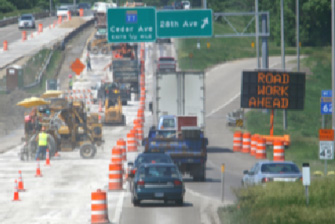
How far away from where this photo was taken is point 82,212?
86.5 ft

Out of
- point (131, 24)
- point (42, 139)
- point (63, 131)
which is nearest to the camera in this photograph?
point (42, 139)

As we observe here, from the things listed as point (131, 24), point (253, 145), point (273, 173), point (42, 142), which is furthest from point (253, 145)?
point (273, 173)

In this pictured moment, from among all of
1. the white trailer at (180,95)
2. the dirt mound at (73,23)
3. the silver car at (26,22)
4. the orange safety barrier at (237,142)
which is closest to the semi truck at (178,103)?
the white trailer at (180,95)

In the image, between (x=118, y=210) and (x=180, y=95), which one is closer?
(x=118, y=210)

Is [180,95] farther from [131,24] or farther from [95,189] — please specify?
[95,189]

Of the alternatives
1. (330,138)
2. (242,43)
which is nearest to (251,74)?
(330,138)

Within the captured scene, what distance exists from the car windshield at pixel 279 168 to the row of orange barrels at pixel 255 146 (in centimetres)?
1127

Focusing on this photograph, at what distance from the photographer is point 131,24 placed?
181 ft

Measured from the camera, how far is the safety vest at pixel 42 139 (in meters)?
40.4

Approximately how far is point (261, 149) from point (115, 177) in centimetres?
1387

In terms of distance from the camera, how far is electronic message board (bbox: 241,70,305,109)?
158ft

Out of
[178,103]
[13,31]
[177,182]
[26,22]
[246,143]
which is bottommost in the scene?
[177,182]

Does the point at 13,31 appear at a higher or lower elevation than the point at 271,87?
higher

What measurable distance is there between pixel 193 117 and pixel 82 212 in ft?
65.5
